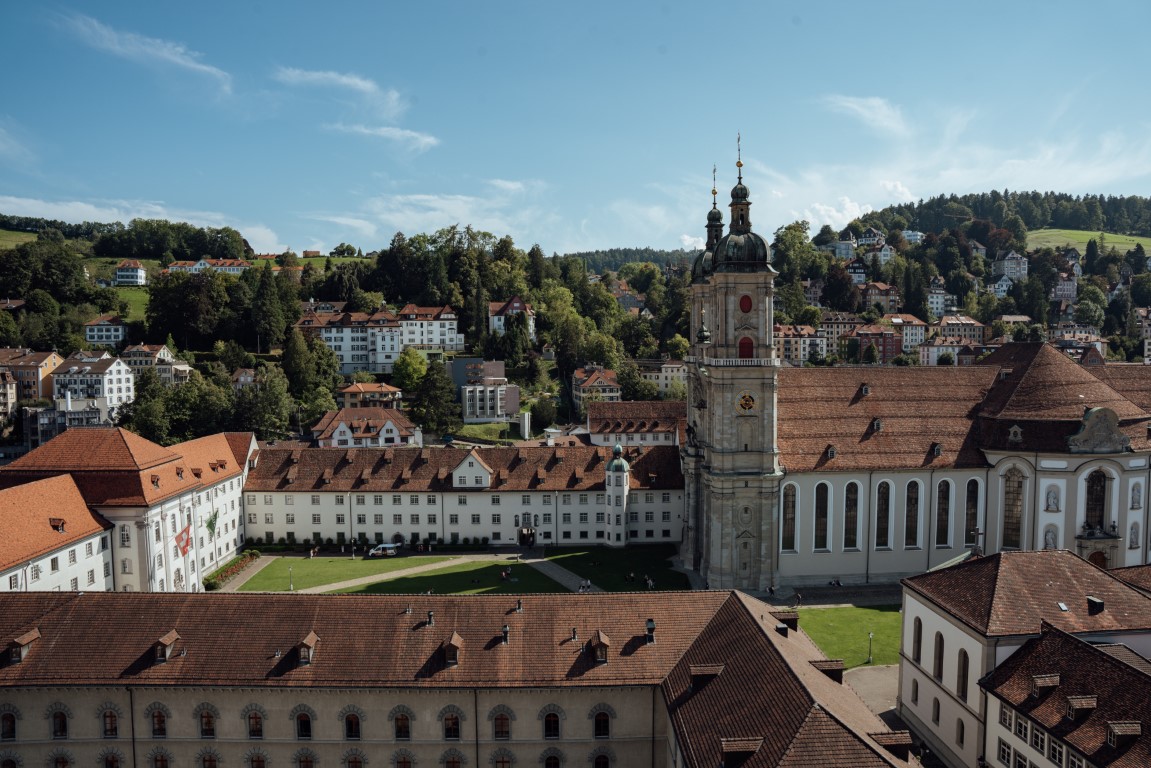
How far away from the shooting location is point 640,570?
2386 inches

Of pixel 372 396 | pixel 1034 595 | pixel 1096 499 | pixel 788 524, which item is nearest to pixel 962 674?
pixel 1034 595

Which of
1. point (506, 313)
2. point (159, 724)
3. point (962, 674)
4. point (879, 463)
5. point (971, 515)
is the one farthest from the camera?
point (506, 313)

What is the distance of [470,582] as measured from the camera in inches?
2253

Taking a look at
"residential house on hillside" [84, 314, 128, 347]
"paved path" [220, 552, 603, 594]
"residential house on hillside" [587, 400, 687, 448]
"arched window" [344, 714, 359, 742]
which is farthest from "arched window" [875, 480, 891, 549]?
"residential house on hillside" [84, 314, 128, 347]

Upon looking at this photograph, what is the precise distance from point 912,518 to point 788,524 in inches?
345

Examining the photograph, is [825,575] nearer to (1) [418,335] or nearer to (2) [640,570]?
(2) [640,570]

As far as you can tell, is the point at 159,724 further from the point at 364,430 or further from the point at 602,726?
the point at 364,430

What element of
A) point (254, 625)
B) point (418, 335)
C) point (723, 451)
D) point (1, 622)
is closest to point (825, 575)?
point (723, 451)

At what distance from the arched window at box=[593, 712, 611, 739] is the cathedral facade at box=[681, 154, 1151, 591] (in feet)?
87.9

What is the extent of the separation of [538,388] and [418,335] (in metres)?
26.3

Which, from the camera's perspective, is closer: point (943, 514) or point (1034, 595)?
point (1034, 595)

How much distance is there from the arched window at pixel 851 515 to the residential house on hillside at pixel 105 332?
410 ft

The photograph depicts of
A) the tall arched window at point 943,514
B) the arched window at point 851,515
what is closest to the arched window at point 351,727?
the arched window at point 851,515

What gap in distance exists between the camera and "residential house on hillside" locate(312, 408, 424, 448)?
90875 mm
